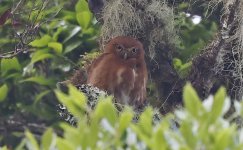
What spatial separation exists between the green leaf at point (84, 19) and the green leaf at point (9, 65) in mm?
515

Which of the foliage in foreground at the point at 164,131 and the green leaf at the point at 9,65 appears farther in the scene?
the green leaf at the point at 9,65

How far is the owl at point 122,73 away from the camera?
14.4ft

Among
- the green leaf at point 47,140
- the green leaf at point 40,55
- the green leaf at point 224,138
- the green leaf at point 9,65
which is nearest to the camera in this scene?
the green leaf at point 224,138

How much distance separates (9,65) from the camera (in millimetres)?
5547


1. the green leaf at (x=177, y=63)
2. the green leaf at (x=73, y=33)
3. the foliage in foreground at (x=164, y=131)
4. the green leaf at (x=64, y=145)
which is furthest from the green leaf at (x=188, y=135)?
the green leaf at (x=73, y=33)

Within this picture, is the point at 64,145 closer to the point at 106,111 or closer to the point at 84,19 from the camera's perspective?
the point at 106,111

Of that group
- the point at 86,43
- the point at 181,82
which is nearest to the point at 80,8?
the point at 86,43

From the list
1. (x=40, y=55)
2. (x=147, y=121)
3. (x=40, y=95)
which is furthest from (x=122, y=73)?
(x=147, y=121)

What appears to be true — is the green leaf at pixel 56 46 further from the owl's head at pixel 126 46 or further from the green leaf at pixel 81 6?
the owl's head at pixel 126 46

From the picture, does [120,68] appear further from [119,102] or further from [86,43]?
[86,43]

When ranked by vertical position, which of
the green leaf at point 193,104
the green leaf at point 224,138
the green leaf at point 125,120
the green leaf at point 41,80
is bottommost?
the green leaf at point 41,80

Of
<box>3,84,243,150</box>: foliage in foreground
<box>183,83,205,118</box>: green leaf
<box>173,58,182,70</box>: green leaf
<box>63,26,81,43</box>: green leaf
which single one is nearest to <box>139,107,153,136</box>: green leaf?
<box>3,84,243,150</box>: foliage in foreground

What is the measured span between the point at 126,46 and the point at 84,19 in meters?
1.06

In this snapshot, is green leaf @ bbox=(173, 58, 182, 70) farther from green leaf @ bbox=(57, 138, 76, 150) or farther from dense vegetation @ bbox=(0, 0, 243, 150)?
green leaf @ bbox=(57, 138, 76, 150)
